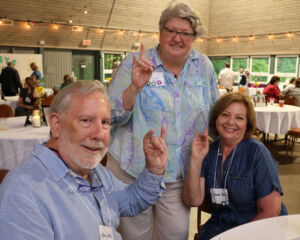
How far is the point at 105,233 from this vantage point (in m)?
1.04

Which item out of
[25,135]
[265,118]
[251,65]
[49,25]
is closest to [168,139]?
[25,135]

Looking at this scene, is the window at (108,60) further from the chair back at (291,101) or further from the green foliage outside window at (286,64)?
the chair back at (291,101)

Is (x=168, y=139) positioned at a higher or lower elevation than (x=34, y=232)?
higher

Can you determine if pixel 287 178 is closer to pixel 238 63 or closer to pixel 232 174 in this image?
pixel 232 174

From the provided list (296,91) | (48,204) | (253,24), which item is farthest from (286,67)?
(48,204)

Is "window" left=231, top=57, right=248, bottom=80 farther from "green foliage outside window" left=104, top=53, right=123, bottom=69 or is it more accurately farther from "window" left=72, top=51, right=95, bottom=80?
"window" left=72, top=51, right=95, bottom=80

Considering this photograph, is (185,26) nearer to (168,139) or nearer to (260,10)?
(168,139)

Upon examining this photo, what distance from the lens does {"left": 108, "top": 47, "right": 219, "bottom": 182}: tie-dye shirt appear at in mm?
1588

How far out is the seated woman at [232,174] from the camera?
5.19ft

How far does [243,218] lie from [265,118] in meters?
3.85

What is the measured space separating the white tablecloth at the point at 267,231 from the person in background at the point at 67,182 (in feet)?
1.44

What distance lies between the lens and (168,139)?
1.61 meters

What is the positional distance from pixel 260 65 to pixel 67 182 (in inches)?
530

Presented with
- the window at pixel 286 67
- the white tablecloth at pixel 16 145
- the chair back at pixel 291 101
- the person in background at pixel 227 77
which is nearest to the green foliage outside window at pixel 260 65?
the window at pixel 286 67
